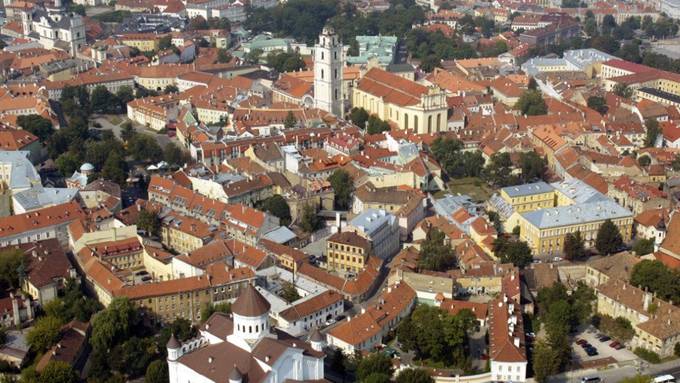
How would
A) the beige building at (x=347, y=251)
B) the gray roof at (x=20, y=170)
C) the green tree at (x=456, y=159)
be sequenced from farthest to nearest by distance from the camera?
the green tree at (x=456, y=159) < the gray roof at (x=20, y=170) < the beige building at (x=347, y=251)

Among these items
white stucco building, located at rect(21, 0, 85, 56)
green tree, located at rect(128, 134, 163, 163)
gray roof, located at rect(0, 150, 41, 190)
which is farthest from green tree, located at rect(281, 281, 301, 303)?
white stucco building, located at rect(21, 0, 85, 56)

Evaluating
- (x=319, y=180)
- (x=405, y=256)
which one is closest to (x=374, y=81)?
(x=319, y=180)

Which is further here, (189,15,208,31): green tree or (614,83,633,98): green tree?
(189,15,208,31): green tree

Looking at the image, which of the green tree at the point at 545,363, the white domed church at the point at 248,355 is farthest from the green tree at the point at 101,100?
the green tree at the point at 545,363

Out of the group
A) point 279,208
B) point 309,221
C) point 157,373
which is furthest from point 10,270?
point 309,221

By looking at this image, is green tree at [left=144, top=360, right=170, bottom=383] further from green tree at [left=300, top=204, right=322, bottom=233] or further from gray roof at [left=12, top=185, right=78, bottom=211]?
gray roof at [left=12, top=185, right=78, bottom=211]

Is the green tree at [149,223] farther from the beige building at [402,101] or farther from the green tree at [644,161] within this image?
the green tree at [644,161]

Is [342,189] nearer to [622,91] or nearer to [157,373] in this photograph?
[157,373]
